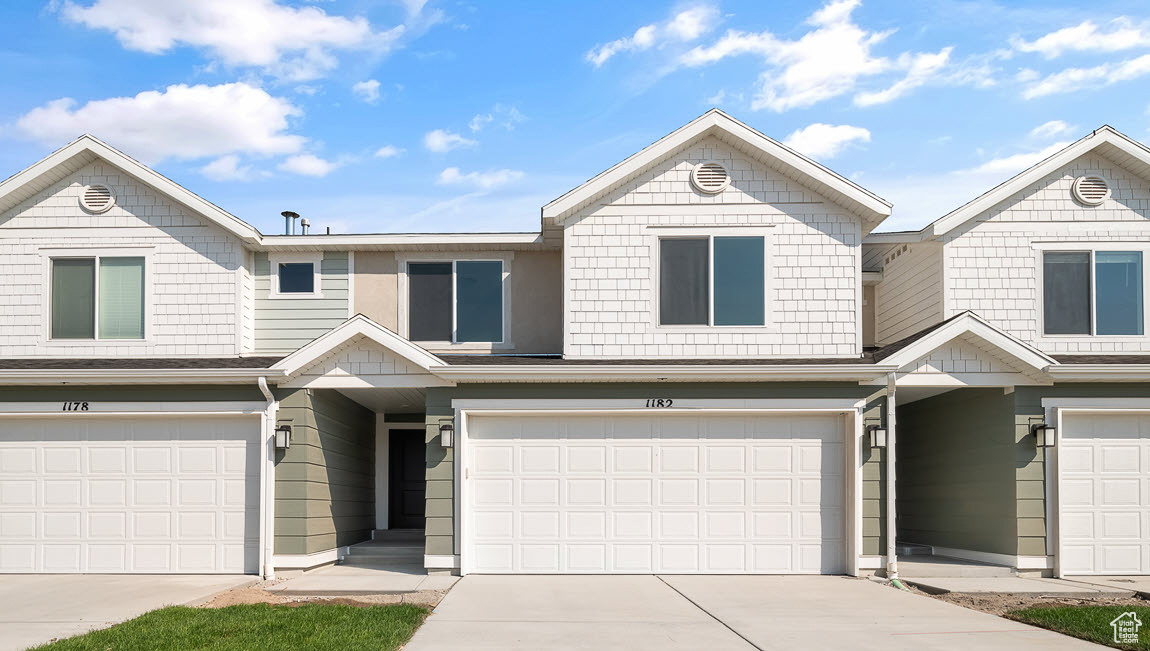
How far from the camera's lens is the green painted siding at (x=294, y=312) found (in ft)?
48.3

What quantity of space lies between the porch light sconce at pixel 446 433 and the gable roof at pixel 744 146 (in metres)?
3.29

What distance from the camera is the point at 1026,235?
14.2 metres

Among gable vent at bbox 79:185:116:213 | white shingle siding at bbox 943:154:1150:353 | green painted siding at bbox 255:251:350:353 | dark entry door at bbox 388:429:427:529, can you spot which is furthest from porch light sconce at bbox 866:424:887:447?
gable vent at bbox 79:185:116:213

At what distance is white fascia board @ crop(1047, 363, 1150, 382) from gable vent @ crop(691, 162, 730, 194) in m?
5.06

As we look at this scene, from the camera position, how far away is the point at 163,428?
1292 centimetres

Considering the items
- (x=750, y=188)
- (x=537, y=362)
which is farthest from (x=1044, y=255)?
(x=537, y=362)

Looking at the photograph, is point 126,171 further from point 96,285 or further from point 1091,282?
point 1091,282

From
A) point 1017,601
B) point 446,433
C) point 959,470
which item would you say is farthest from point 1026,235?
point 446,433

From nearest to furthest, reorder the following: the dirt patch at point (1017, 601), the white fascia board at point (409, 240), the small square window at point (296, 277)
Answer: the dirt patch at point (1017, 601)
the white fascia board at point (409, 240)
the small square window at point (296, 277)

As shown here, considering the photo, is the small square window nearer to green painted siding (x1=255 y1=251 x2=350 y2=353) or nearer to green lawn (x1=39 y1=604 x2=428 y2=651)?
green painted siding (x1=255 y1=251 x2=350 y2=353)

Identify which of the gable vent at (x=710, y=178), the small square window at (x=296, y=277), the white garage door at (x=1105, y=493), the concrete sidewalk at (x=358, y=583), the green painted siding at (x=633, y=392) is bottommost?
the concrete sidewalk at (x=358, y=583)

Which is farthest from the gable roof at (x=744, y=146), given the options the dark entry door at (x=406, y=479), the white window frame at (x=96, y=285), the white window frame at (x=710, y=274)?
the white window frame at (x=96, y=285)

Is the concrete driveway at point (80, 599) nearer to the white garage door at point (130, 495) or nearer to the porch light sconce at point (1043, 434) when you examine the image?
the white garage door at point (130, 495)

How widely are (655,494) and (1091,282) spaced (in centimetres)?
730
